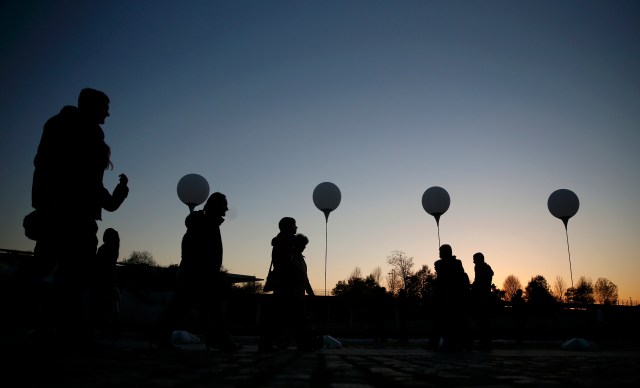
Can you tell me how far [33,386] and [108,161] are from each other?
2965 mm

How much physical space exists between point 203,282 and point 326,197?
1025 centimetres

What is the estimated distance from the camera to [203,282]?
4789 millimetres

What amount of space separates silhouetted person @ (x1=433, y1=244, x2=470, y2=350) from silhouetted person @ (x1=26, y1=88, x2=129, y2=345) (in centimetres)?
545

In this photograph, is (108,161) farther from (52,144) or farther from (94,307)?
(94,307)

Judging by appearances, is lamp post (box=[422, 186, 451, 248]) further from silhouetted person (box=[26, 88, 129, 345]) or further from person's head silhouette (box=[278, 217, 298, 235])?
silhouetted person (box=[26, 88, 129, 345])

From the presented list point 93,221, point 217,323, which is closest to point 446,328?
point 217,323

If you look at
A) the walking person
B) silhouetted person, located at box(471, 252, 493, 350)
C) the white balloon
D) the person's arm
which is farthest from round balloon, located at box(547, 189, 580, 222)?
the person's arm

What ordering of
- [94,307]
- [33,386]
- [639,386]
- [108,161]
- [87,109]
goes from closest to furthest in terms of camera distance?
[33,386] → [639,386] → [87,109] → [108,161] → [94,307]

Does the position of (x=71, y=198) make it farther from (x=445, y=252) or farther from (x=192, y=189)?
(x=192, y=189)

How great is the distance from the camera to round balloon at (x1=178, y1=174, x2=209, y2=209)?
12.5m

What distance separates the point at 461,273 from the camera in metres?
7.32

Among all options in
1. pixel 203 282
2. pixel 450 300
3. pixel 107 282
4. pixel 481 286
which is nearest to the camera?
pixel 203 282

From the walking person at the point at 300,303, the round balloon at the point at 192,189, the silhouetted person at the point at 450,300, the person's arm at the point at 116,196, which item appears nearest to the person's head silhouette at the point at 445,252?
the silhouetted person at the point at 450,300

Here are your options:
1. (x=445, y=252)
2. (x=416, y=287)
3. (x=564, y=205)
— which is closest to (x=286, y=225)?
(x=445, y=252)
